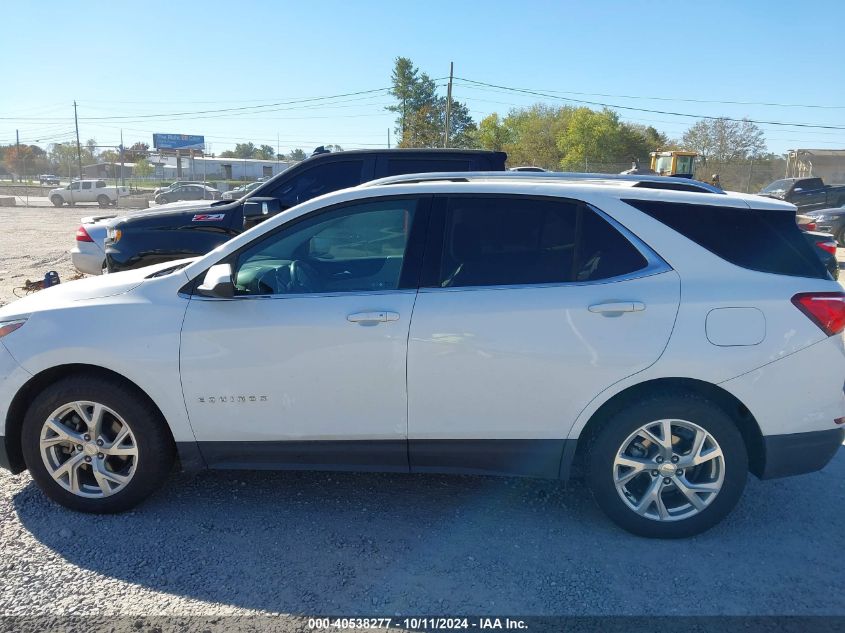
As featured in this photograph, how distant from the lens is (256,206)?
6816 millimetres

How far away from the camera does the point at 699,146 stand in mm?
49969

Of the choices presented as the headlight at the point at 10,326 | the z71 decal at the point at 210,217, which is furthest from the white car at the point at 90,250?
the headlight at the point at 10,326

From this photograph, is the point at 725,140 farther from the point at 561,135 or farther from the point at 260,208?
the point at 260,208

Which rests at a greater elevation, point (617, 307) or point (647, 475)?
point (617, 307)

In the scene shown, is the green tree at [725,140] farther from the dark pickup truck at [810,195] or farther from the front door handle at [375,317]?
the front door handle at [375,317]

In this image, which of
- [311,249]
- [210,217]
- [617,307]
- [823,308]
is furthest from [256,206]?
[823,308]

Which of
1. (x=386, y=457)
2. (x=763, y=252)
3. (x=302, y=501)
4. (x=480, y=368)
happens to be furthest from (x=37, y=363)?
(x=763, y=252)

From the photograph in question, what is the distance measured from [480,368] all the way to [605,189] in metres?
1.16

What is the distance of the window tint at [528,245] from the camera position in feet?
10.9

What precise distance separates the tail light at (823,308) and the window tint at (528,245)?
77cm

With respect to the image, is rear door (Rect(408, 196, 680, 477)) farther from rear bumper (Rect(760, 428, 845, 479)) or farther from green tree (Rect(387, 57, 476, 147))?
green tree (Rect(387, 57, 476, 147))

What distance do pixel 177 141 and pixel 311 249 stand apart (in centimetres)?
9475

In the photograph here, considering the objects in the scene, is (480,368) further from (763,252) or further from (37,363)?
(37,363)

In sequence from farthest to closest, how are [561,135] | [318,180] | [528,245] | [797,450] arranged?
[561,135] < [318,180] < [528,245] < [797,450]
